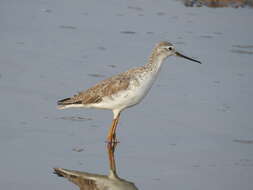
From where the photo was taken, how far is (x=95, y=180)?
27.2ft

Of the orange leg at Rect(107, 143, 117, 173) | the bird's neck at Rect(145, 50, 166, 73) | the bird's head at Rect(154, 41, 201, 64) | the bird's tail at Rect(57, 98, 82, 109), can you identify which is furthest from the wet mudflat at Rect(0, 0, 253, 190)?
the bird's head at Rect(154, 41, 201, 64)

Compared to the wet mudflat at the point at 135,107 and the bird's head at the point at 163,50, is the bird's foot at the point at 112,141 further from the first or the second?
the bird's head at the point at 163,50

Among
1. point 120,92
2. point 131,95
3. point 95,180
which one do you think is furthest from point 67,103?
point 95,180

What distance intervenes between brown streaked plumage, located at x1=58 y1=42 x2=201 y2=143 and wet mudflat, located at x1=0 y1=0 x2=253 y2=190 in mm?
284

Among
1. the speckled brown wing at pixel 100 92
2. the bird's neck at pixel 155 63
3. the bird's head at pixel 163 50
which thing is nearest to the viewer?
the speckled brown wing at pixel 100 92

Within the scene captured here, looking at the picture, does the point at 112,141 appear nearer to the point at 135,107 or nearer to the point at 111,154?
the point at 111,154

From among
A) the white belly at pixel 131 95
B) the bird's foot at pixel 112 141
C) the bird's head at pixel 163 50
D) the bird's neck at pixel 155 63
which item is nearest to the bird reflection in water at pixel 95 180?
the bird's foot at pixel 112 141

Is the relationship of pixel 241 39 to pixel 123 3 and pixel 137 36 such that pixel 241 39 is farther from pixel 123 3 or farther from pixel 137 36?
pixel 123 3

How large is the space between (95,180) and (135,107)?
2872 mm

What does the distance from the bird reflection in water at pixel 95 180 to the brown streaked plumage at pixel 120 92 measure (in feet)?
3.95

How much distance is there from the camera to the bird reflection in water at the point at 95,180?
322 inches

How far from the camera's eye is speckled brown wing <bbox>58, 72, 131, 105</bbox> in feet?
32.5

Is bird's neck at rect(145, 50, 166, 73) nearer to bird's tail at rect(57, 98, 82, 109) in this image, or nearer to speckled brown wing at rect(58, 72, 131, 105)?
speckled brown wing at rect(58, 72, 131, 105)

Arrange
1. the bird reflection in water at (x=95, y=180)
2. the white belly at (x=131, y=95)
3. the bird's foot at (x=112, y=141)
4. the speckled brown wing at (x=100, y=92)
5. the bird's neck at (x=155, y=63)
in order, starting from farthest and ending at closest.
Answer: the bird's neck at (x=155, y=63), the speckled brown wing at (x=100, y=92), the white belly at (x=131, y=95), the bird's foot at (x=112, y=141), the bird reflection in water at (x=95, y=180)
